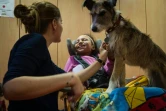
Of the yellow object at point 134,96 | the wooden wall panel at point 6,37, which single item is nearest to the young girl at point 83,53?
the wooden wall panel at point 6,37

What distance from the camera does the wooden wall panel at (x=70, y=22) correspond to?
3145 millimetres

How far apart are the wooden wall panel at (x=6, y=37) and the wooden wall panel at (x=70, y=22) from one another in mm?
659

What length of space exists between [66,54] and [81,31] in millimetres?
433

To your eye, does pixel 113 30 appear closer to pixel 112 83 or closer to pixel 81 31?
pixel 112 83

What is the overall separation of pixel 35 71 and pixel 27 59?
9cm

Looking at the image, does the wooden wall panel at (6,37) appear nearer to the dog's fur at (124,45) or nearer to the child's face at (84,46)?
the child's face at (84,46)

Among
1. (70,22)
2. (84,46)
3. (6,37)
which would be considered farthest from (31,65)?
(70,22)

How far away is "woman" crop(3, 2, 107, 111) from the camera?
2.82 feet

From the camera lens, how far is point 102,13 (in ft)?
6.07

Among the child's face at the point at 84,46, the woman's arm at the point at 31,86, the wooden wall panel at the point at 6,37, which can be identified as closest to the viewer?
the woman's arm at the point at 31,86

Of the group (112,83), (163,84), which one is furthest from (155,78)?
(112,83)

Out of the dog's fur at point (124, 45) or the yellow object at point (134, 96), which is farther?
the dog's fur at point (124, 45)

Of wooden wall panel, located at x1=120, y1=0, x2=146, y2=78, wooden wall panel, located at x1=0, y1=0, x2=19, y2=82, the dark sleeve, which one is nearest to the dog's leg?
the dark sleeve

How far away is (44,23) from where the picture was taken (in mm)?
1297
